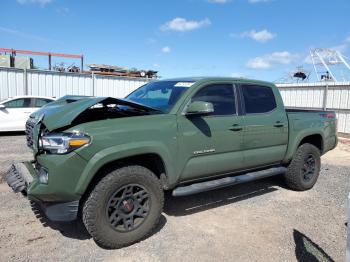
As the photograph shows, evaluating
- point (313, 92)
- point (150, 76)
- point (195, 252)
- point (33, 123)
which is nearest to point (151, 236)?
point (195, 252)

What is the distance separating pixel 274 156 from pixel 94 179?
288 cm

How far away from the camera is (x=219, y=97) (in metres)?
4.40

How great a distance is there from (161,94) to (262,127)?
5.07 ft

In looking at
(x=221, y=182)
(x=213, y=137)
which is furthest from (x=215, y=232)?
(x=213, y=137)

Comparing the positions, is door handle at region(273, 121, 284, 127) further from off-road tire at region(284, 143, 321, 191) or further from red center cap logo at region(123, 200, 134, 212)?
red center cap logo at region(123, 200, 134, 212)

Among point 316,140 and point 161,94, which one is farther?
point 316,140

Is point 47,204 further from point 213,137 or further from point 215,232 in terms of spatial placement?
point 213,137

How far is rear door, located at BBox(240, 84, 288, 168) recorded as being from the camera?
4582mm

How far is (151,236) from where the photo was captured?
371 cm

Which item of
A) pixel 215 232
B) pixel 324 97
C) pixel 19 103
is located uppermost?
pixel 324 97

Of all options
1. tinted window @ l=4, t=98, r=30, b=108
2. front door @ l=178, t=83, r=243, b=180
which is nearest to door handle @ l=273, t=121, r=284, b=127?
front door @ l=178, t=83, r=243, b=180

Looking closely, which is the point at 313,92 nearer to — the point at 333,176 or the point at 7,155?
the point at 333,176

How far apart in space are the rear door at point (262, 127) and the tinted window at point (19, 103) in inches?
343

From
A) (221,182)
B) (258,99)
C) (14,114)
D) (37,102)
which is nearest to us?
(221,182)
